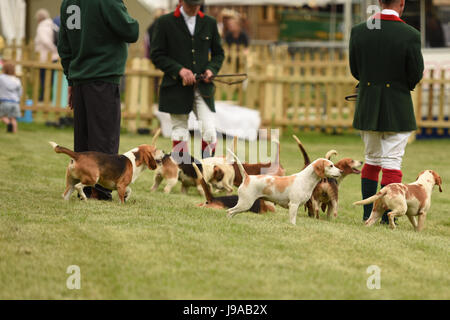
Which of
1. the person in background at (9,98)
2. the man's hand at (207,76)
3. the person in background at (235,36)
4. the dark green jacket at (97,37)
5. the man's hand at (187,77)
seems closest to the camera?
the dark green jacket at (97,37)

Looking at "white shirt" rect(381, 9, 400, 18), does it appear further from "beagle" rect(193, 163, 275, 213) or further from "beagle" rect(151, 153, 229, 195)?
"beagle" rect(151, 153, 229, 195)

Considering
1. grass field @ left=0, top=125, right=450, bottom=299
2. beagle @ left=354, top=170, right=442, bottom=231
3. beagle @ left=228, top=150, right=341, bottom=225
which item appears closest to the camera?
grass field @ left=0, top=125, right=450, bottom=299

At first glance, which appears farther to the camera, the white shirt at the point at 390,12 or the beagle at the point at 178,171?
the beagle at the point at 178,171

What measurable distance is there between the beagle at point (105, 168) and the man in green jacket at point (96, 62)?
13.5 inches

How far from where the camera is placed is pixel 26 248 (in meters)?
4.84

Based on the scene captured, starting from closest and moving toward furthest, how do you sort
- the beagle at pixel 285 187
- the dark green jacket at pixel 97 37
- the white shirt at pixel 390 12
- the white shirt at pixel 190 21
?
the beagle at pixel 285 187
the white shirt at pixel 390 12
the dark green jacket at pixel 97 37
the white shirt at pixel 190 21

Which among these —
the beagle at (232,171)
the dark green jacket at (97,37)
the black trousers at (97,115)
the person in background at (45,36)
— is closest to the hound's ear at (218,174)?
the beagle at (232,171)

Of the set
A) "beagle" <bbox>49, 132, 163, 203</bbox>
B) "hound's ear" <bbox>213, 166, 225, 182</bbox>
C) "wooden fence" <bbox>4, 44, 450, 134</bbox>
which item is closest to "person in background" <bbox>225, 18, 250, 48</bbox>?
"wooden fence" <bbox>4, 44, 450, 134</bbox>

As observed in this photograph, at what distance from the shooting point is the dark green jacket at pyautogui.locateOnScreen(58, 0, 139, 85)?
21.5 ft

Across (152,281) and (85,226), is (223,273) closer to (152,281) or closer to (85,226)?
(152,281)

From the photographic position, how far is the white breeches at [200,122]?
26.8 ft

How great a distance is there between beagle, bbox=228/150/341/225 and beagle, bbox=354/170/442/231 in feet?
1.26

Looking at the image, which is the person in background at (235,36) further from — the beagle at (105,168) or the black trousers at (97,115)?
the beagle at (105,168)

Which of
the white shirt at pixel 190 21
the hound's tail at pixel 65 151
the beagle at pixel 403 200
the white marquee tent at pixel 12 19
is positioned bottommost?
the beagle at pixel 403 200
